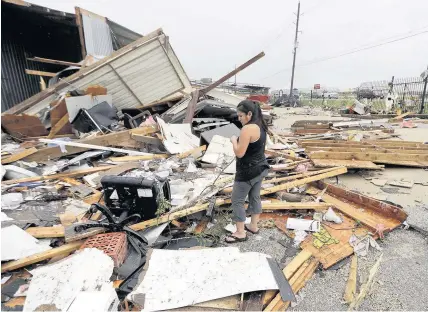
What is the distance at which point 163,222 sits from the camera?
329 cm

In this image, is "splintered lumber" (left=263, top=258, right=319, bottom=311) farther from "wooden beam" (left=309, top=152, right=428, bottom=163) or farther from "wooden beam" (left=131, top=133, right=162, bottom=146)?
"wooden beam" (left=131, top=133, right=162, bottom=146)

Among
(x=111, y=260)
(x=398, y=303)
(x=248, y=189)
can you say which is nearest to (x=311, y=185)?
(x=248, y=189)

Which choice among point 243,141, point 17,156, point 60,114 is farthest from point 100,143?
point 243,141

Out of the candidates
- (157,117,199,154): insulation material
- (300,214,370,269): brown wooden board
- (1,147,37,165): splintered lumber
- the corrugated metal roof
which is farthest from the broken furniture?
the corrugated metal roof

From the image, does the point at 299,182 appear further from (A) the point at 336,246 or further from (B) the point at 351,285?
(B) the point at 351,285

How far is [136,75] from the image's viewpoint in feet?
26.3

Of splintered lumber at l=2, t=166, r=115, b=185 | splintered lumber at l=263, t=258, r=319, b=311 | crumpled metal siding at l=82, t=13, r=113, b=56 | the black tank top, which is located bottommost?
splintered lumber at l=263, t=258, r=319, b=311

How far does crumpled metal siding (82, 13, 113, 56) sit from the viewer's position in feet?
30.4

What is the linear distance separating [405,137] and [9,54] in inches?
526

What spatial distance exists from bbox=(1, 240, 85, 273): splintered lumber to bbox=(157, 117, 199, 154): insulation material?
3.01 meters

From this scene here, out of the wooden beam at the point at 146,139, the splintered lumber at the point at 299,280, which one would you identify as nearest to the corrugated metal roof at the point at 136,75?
the wooden beam at the point at 146,139

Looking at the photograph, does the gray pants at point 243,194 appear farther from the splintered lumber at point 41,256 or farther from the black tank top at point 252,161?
the splintered lumber at point 41,256

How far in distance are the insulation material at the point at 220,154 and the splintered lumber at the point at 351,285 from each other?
8.21 ft

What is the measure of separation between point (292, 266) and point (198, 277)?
39.7 inches
